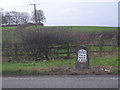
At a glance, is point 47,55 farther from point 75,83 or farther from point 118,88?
point 118,88

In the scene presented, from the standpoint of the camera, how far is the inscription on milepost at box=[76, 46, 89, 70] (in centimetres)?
1130

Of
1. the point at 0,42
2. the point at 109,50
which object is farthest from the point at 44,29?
the point at 109,50

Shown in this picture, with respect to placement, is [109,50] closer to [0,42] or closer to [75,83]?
[0,42]

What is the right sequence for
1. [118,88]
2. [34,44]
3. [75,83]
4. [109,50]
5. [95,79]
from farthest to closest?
1. [109,50]
2. [34,44]
3. [95,79]
4. [75,83]
5. [118,88]

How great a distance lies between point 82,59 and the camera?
1143cm

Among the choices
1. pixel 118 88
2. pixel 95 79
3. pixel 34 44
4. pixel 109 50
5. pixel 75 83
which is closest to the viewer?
pixel 118 88

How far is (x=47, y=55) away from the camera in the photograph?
659 inches

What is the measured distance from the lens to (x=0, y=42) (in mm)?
16812

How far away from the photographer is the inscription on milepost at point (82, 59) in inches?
445

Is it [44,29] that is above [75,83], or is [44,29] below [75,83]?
above

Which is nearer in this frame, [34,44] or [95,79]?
[95,79]

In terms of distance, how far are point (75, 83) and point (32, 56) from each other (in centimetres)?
880

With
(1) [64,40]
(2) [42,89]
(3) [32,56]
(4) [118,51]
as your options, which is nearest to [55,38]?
(1) [64,40]

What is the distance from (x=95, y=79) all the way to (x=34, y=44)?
26.8 feet
